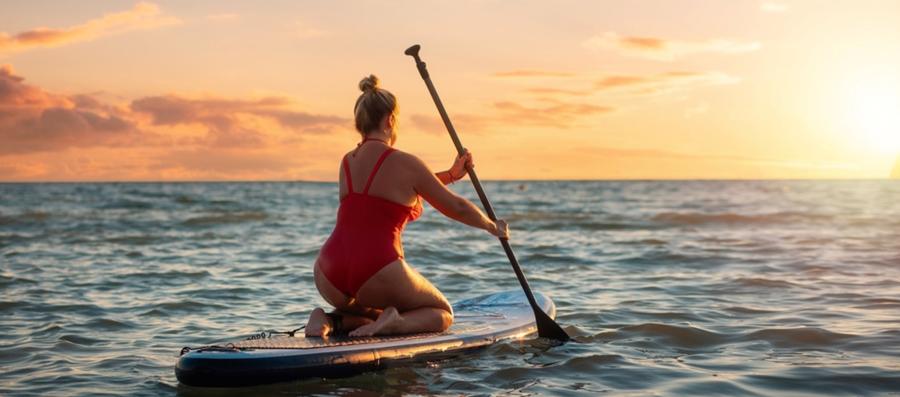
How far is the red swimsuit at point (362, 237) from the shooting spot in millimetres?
5078

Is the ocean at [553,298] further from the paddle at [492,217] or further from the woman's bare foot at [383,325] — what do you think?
the woman's bare foot at [383,325]

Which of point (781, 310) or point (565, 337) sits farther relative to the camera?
point (781, 310)

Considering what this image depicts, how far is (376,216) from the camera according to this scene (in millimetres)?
5086

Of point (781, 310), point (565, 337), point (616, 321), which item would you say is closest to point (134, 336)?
point (565, 337)

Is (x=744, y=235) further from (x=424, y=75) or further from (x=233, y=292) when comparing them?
(x=424, y=75)

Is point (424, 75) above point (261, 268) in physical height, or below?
above

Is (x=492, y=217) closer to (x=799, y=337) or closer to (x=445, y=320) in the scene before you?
(x=445, y=320)

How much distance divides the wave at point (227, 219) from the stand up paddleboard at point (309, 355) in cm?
1800

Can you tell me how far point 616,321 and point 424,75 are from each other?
8.55 ft

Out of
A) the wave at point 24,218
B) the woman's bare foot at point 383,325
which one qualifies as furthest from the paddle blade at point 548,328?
the wave at point 24,218

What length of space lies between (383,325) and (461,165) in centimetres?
120

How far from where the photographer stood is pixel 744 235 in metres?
18.1

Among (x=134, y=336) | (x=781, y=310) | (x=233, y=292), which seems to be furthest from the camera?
(x=233, y=292)

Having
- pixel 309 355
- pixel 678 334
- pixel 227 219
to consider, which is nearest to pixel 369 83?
pixel 309 355
